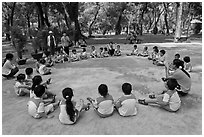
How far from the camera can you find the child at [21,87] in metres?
4.86

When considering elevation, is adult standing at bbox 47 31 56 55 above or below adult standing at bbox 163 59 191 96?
above

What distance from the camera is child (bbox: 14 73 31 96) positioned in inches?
191

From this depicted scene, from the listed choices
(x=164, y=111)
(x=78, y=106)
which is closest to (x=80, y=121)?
(x=78, y=106)

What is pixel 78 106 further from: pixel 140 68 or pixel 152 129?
pixel 140 68

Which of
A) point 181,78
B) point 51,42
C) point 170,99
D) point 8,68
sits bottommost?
point 170,99

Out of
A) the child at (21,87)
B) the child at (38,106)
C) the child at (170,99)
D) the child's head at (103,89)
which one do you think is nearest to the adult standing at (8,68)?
the child at (21,87)

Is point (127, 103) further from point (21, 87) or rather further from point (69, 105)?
point (21, 87)

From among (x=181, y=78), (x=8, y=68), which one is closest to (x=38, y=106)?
(x=181, y=78)

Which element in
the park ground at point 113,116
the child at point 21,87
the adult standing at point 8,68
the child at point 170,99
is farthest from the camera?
the adult standing at point 8,68

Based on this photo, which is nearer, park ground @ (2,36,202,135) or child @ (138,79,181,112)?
park ground @ (2,36,202,135)

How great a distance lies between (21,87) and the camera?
4.86 metres

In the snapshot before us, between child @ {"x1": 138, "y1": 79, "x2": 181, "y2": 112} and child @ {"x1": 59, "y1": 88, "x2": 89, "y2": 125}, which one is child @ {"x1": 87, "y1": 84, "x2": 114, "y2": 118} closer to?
child @ {"x1": 59, "y1": 88, "x2": 89, "y2": 125}

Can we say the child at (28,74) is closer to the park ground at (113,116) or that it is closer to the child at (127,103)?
the park ground at (113,116)

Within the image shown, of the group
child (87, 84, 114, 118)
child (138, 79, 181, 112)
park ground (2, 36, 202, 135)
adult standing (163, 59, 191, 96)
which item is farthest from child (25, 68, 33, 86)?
adult standing (163, 59, 191, 96)
